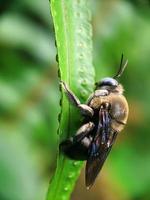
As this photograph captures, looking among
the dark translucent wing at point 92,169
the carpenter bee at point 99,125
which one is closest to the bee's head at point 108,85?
the carpenter bee at point 99,125

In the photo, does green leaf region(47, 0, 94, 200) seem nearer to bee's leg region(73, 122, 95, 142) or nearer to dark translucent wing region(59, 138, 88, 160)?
dark translucent wing region(59, 138, 88, 160)

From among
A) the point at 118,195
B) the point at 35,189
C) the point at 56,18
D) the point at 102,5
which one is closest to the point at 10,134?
the point at 35,189

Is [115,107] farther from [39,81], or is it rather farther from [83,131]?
[39,81]

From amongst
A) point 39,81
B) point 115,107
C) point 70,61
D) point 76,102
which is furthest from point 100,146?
point 39,81

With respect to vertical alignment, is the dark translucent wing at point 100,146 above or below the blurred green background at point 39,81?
above

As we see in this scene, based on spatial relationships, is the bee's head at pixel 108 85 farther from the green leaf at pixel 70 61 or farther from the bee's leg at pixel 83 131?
the green leaf at pixel 70 61

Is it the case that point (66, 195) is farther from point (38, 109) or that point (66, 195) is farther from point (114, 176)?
point (114, 176)
